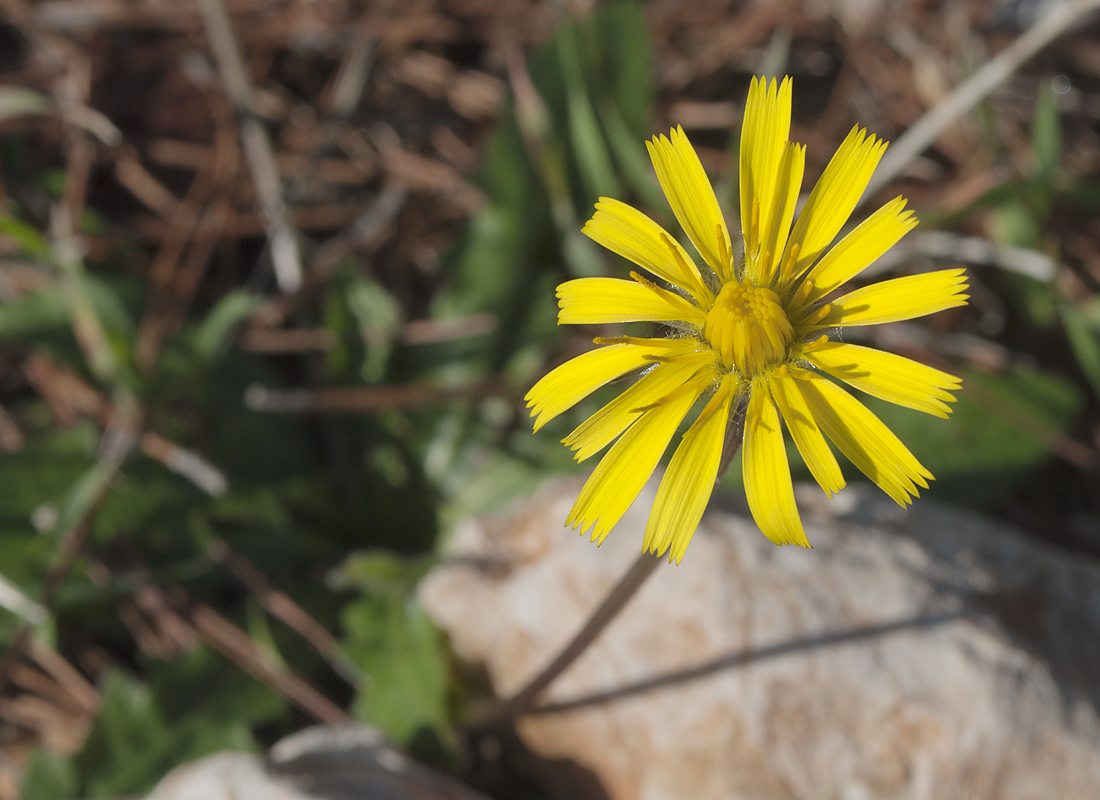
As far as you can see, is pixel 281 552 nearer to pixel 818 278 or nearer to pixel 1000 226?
pixel 818 278

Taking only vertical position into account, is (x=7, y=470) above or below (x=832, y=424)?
above

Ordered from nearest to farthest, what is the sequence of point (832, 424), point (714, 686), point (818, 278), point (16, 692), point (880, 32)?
1. point (832, 424)
2. point (818, 278)
3. point (714, 686)
4. point (16, 692)
5. point (880, 32)

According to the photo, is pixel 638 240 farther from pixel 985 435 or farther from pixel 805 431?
pixel 985 435

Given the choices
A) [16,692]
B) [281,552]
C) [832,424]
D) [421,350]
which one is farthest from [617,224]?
[16,692]

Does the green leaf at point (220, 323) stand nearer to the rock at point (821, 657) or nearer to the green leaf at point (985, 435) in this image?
the rock at point (821, 657)

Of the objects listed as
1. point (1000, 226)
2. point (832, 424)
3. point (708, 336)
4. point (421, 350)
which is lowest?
point (832, 424)

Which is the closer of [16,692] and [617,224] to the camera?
[617,224]

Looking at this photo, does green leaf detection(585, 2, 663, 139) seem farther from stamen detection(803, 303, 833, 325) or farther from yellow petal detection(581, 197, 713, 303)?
stamen detection(803, 303, 833, 325)

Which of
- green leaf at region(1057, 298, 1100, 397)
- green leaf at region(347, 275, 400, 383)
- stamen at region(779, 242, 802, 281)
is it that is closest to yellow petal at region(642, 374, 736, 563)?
stamen at region(779, 242, 802, 281)
